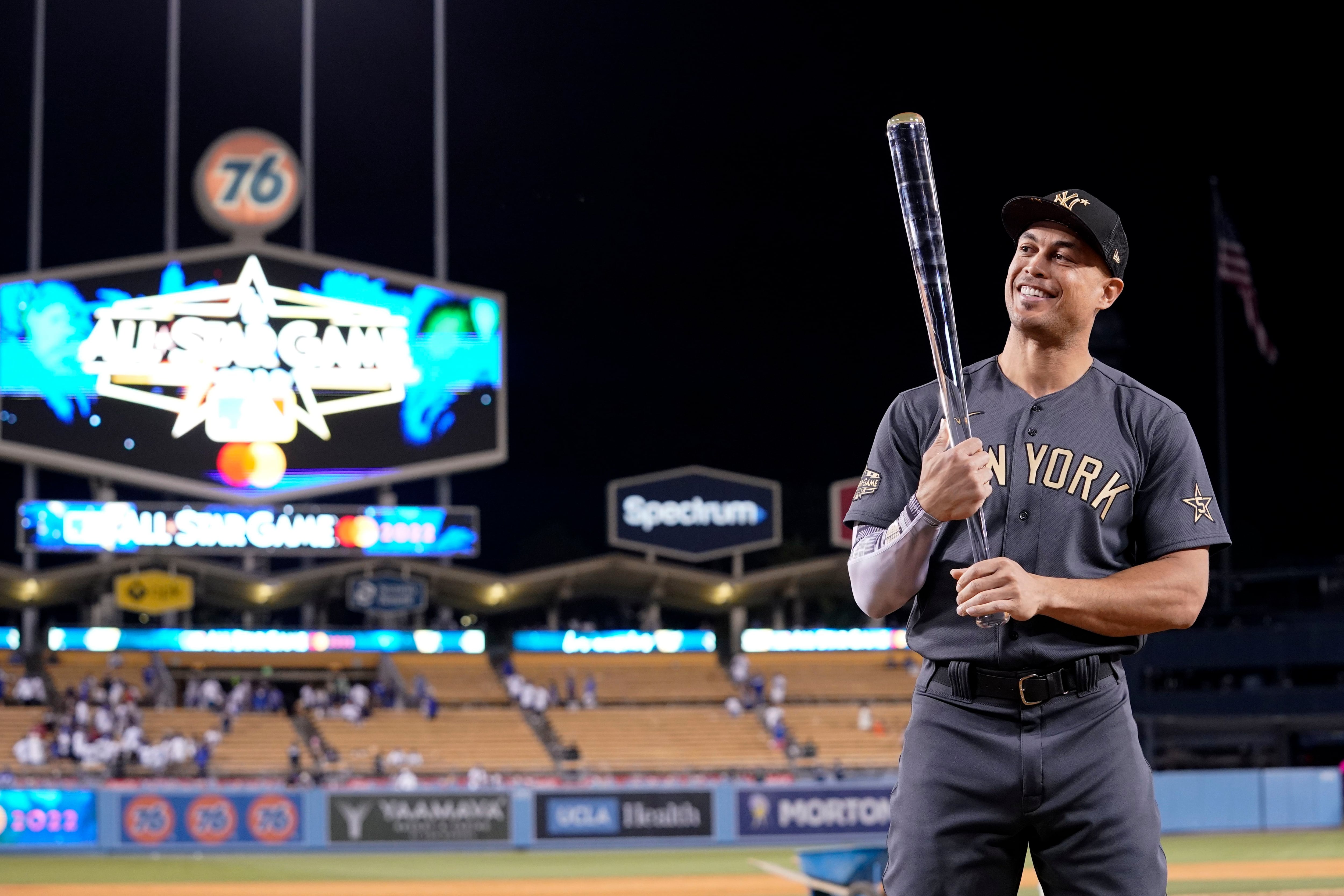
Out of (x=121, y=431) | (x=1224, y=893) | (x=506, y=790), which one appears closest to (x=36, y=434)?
(x=121, y=431)

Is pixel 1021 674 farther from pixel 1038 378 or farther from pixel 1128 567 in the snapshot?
pixel 1038 378

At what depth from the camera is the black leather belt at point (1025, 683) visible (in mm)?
3229

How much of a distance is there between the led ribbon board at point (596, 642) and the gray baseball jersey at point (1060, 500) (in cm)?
3331

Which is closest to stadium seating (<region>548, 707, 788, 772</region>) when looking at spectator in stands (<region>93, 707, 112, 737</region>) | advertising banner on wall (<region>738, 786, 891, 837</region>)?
advertising banner on wall (<region>738, 786, 891, 837</region>)

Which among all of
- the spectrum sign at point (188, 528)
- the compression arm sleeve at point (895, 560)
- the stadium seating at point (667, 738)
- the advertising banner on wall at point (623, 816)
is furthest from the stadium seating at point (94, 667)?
the compression arm sleeve at point (895, 560)

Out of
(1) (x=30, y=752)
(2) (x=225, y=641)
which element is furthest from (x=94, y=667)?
(1) (x=30, y=752)

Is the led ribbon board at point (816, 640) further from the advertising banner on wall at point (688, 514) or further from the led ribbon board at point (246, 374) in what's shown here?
the led ribbon board at point (246, 374)

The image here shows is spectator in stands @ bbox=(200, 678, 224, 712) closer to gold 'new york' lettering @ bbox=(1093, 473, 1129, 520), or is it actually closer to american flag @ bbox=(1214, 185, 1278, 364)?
american flag @ bbox=(1214, 185, 1278, 364)

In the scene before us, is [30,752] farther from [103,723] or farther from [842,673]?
[842,673]

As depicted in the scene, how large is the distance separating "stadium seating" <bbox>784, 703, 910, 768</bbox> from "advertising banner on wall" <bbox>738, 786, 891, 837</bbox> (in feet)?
20.8

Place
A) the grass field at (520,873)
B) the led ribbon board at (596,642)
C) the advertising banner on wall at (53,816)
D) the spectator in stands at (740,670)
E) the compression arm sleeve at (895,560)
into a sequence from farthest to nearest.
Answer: the led ribbon board at (596,642)
the spectator in stands at (740,670)
the advertising banner on wall at (53,816)
the grass field at (520,873)
the compression arm sleeve at (895,560)

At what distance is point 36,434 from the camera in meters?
28.3

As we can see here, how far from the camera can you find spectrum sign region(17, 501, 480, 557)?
30.2m

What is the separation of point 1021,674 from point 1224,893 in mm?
14707
